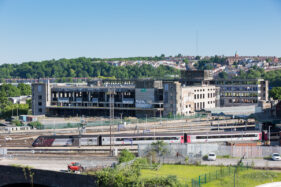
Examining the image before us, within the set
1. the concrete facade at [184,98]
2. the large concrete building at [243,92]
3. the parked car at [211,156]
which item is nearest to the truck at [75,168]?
the parked car at [211,156]

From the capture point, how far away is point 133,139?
31375 millimetres

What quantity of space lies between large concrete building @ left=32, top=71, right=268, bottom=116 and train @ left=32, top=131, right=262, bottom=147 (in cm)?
1588

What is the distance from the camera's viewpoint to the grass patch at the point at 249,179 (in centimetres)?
1941

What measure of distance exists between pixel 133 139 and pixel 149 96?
2054 cm

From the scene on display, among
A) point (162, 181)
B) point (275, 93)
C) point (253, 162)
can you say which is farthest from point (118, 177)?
point (275, 93)

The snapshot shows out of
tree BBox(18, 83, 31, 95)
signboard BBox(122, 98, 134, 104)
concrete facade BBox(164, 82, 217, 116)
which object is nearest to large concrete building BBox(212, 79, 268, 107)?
concrete facade BBox(164, 82, 217, 116)

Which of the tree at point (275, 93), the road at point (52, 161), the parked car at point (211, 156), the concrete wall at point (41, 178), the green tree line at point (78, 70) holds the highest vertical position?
the green tree line at point (78, 70)

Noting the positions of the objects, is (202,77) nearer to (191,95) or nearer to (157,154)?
(191,95)

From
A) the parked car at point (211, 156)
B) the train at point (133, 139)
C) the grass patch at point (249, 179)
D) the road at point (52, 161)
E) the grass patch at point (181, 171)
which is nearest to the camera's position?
the grass patch at point (249, 179)

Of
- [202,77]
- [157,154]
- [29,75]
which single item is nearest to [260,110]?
[202,77]

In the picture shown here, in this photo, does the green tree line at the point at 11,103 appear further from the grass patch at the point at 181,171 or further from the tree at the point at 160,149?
the grass patch at the point at 181,171

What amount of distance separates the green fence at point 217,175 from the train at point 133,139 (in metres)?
9.85

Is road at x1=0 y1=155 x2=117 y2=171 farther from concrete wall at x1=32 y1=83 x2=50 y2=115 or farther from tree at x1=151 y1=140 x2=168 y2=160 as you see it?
concrete wall at x1=32 y1=83 x2=50 y2=115

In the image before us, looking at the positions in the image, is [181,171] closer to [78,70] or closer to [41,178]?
[41,178]
